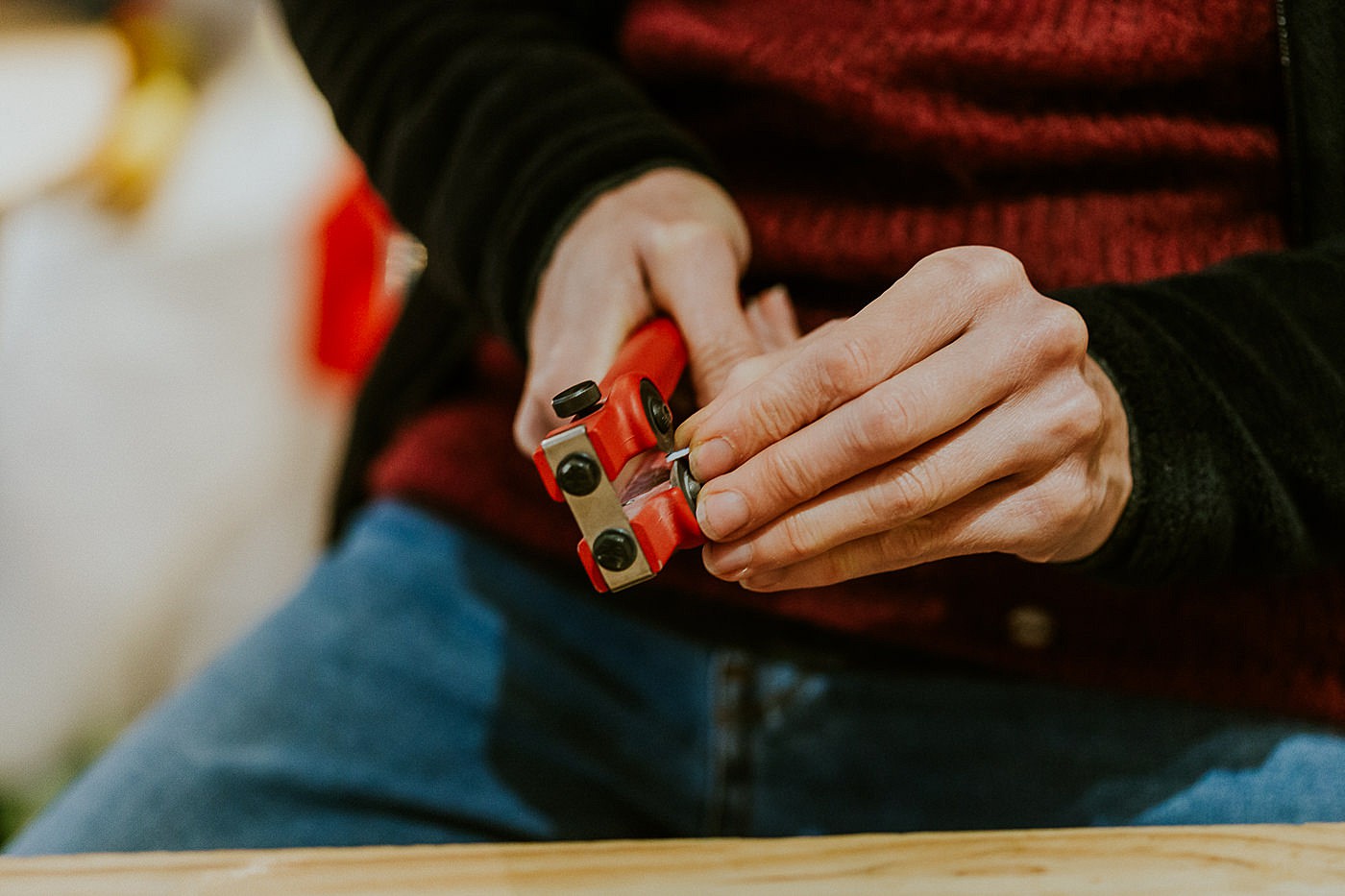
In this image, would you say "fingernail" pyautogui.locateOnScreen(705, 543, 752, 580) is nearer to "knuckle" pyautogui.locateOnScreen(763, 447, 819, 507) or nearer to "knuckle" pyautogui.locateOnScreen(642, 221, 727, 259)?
"knuckle" pyautogui.locateOnScreen(763, 447, 819, 507)

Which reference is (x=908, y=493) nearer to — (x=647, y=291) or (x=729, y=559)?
(x=729, y=559)

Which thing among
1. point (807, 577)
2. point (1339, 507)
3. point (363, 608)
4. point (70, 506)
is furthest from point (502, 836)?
point (70, 506)

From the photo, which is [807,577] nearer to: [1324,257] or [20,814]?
[1324,257]

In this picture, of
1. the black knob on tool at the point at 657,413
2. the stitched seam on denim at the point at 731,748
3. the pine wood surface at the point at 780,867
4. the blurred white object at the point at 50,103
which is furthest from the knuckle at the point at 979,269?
the blurred white object at the point at 50,103

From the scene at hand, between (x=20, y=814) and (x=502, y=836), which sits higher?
(x=502, y=836)

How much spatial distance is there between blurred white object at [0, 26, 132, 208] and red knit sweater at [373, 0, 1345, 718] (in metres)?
0.94

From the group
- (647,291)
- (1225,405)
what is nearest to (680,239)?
(647,291)

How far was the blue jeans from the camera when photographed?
51 cm

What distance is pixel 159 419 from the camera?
108cm

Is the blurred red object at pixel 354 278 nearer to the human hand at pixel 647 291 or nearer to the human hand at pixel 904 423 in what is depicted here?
A: the human hand at pixel 647 291

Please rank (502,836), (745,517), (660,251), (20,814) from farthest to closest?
(20,814)
(502,836)
(660,251)
(745,517)

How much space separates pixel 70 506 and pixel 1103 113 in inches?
41.1

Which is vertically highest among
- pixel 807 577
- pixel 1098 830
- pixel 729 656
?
pixel 807 577

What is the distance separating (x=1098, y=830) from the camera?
37 cm
